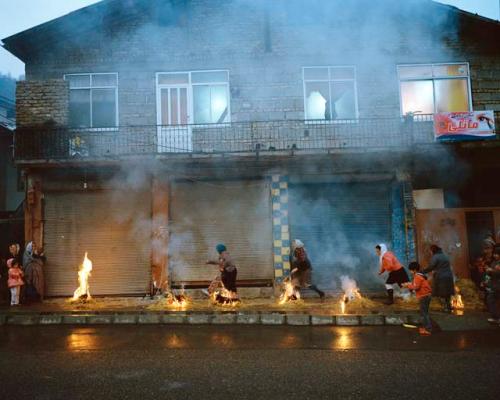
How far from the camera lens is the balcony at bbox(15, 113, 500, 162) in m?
11.9

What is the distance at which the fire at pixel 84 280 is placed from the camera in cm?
1138

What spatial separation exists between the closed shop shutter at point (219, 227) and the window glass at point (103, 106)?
283cm

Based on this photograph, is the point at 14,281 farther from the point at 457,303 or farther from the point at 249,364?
the point at 457,303

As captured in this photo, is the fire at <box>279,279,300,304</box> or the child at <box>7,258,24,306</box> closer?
the child at <box>7,258,24,306</box>

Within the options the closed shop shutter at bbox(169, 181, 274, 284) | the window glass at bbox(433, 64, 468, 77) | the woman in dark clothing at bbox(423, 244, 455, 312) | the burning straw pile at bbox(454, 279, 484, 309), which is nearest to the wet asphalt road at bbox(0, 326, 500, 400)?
the woman in dark clothing at bbox(423, 244, 455, 312)

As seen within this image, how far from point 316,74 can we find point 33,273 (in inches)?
378

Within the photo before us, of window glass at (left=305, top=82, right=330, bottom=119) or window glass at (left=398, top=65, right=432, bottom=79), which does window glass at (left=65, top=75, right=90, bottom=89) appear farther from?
window glass at (left=398, top=65, right=432, bottom=79)

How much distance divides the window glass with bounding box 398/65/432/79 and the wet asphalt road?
8.07 metres

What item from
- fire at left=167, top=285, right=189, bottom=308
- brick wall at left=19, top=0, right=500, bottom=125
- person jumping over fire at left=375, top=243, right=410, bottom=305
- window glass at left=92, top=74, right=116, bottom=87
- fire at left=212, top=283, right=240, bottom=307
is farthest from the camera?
window glass at left=92, top=74, right=116, bottom=87

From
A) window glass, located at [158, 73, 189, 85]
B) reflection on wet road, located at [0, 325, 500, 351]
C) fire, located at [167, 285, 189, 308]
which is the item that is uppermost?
window glass, located at [158, 73, 189, 85]

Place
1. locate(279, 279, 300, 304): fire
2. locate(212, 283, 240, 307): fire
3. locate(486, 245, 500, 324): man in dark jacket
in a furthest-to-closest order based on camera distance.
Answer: locate(279, 279, 300, 304): fire
locate(212, 283, 240, 307): fire
locate(486, 245, 500, 324): man in dark jacket

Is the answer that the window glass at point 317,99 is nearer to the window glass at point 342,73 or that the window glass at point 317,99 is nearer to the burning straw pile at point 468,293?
the window glass at point 342,73

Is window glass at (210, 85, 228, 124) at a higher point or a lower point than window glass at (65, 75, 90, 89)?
lower

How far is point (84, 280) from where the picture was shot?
11508 mm
